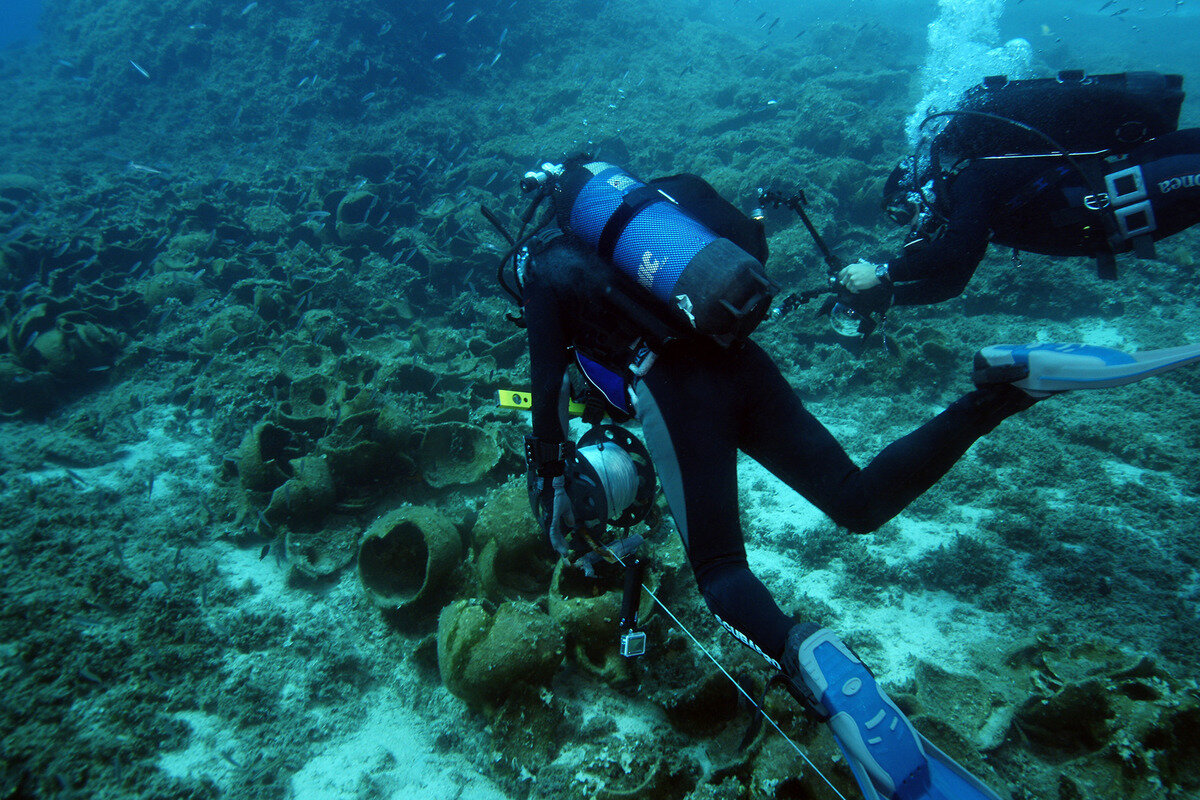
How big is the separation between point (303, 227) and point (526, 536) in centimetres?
1138

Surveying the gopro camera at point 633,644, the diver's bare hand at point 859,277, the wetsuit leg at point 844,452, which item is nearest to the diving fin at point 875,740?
the wetsuit leg at point 844,452

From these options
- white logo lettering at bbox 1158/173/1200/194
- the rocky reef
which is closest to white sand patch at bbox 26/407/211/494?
the rocky reef

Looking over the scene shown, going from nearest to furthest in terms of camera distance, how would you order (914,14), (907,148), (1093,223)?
(1093,223) → (907,148) → (914,14)

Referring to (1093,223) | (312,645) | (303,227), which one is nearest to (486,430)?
(312,645)

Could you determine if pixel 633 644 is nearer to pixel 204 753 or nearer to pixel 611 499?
pixel 611 499

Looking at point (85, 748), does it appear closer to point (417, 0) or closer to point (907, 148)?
point (907, 148)

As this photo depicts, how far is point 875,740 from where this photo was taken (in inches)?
79.7

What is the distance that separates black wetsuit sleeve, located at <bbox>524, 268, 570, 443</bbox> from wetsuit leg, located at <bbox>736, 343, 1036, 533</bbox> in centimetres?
110

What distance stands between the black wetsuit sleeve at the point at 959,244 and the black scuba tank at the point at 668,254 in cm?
205

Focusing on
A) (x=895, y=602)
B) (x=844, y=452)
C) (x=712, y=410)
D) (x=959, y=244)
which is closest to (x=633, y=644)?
(x=712, y=410)

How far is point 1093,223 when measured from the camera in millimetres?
3467

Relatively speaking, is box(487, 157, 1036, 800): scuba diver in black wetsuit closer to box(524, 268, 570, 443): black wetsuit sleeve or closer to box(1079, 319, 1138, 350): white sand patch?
box(524, 268, 570, 443): black wetsuit sleeve

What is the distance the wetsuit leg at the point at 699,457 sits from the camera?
2.59 metres

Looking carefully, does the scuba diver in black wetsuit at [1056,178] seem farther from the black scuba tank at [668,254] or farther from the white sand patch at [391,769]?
the white sand patch at [391,769]
